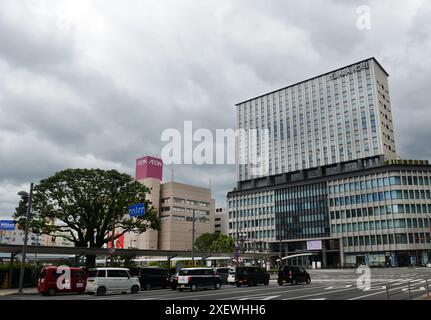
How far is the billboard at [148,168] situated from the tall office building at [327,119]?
27072mm

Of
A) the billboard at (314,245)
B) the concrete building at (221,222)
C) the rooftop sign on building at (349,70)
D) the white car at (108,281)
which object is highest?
the rooftop sign on building at (349,70)

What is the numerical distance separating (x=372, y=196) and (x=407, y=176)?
9.26m

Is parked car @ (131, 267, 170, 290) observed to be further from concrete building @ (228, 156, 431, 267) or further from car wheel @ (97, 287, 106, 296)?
concrete building @ (228, 156, 431, 267)

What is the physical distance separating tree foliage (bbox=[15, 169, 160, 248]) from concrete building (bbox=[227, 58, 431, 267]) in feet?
158

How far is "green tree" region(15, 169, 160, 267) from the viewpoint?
4381cm

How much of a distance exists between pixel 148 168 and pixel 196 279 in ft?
326

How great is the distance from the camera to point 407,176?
92688 mm

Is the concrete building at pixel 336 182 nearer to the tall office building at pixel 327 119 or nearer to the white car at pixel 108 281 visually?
the tall office building at pixel 327 119

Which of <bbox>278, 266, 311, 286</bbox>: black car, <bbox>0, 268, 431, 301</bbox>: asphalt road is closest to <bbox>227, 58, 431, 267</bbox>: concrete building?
<bbox>278, 266, 311, 286</bbox>: black car

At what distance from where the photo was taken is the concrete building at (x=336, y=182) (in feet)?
300

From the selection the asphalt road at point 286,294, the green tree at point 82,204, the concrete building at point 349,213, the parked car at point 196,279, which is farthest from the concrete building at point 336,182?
the asphalt road at point 286,294
